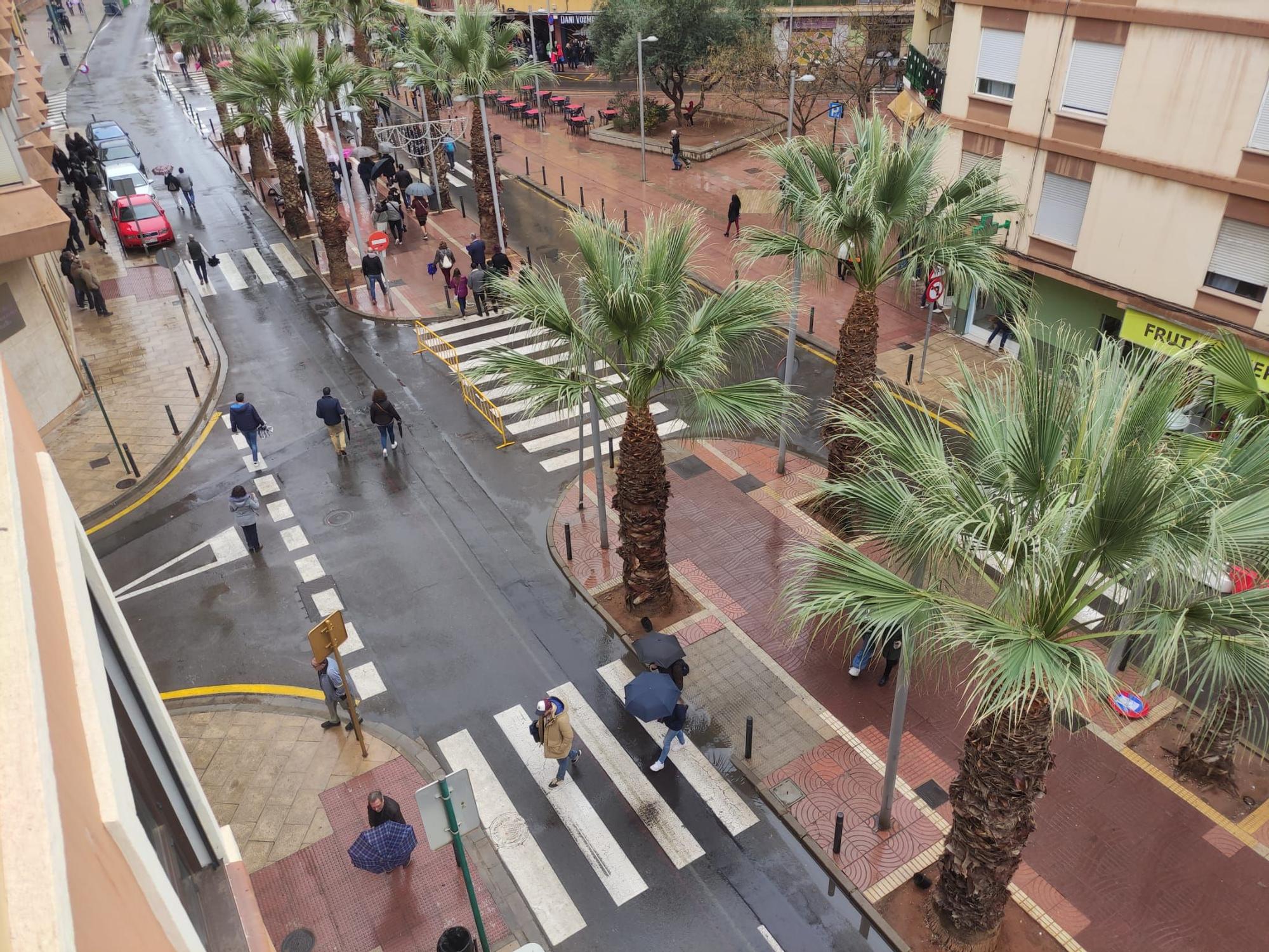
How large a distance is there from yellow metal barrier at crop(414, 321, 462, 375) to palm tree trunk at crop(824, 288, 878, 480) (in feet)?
33.8

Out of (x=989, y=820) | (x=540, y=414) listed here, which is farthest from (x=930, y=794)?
(x=540, y=414)

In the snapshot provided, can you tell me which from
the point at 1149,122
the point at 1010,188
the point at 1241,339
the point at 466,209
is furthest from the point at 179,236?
the point at 1241,339

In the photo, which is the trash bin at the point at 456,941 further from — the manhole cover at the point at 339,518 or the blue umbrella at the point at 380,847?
the manhole cover at the point at 339,518

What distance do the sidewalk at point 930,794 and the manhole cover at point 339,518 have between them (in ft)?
15.7

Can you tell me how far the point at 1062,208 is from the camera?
2055 centimetres

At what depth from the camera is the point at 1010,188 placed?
21.6 meters

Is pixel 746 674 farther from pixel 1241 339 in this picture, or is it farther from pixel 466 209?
pixel 466 209

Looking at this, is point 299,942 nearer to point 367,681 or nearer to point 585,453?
point 367,681

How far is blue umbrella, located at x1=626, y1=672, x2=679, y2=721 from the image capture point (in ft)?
38.5

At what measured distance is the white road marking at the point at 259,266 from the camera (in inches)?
1150

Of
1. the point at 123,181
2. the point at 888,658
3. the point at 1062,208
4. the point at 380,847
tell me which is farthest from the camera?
the point at 123,181

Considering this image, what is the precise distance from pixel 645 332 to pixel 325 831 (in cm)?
783

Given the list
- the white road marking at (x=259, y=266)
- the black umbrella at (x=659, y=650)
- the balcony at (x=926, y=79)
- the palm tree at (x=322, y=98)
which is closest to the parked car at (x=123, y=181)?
the white road marking at (x=259, y=266)

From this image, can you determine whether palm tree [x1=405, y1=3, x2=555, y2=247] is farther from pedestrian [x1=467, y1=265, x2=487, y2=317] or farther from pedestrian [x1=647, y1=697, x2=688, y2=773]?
pedestrian [x1=647, y1=697, x2=688, y2=773]
